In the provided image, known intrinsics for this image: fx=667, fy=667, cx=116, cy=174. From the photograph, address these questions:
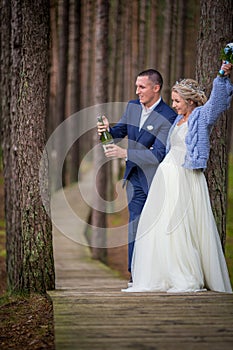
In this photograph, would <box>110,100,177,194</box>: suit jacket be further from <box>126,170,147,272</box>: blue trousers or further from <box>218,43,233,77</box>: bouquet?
<box>218,43,233,77</box>: bouquet

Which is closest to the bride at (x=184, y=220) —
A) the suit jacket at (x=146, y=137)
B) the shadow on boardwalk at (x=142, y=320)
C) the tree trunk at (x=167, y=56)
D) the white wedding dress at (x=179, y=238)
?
the white wedding dress at (x=179, y=238)

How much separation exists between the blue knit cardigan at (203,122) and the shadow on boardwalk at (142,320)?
1545 millimetres

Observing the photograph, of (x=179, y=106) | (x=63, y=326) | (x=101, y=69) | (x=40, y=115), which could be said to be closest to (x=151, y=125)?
(x=179, y=106)

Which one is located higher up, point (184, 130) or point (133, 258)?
point (184, 130)

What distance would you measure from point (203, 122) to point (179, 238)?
134 cm

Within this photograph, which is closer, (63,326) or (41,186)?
(63,326)

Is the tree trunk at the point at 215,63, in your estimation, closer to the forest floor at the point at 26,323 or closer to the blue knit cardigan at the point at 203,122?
the blue knit cardigan at the point at 203,122

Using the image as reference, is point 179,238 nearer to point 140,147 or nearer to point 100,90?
point 140,147

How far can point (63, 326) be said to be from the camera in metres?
5.89

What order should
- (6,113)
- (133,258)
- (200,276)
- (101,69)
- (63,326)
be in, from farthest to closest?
(101,69) → (6,113) → (133,258) → (200,276) → (63,326)

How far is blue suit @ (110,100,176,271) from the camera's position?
8203 mm

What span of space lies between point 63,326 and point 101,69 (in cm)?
949

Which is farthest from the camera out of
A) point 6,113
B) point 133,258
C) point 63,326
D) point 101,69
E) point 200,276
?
point 101,69

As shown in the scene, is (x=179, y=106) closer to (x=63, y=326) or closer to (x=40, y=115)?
(x=40, y=115)
